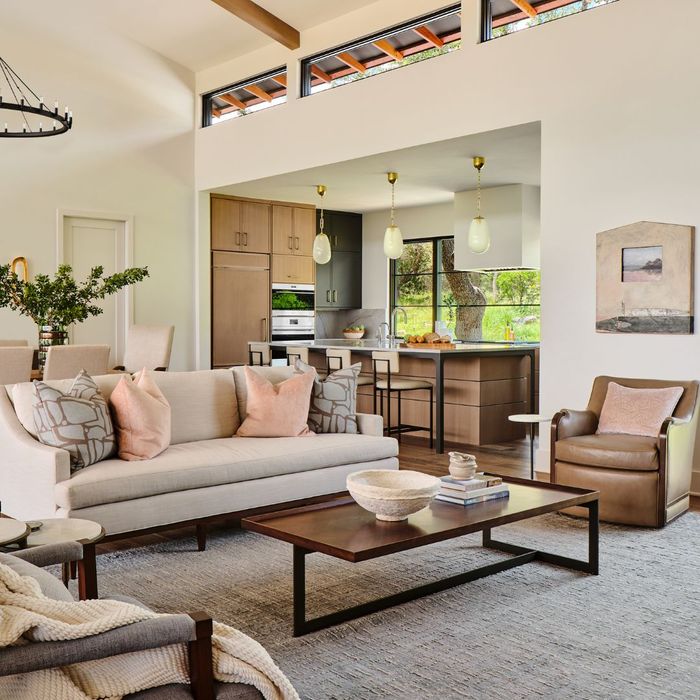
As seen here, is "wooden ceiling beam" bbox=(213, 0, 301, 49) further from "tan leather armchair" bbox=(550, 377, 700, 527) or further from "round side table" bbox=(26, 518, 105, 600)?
"round side table" bbox=(26, 518, 105, 600)

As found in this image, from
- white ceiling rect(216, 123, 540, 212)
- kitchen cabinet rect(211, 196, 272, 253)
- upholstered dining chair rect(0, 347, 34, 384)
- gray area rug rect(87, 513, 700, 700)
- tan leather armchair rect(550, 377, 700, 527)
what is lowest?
gray area rug rect(87, 513, 700, 700)

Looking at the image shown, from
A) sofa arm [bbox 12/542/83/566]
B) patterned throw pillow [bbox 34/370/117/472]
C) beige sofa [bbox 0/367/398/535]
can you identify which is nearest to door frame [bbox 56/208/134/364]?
beige sofa [bbox 0/367/398/535]

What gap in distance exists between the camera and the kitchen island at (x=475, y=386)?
696 cm

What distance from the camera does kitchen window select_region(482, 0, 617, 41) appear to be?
5523 millimetres

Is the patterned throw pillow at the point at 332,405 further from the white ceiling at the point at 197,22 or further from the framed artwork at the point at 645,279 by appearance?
the white ceiling at the point at 197,22

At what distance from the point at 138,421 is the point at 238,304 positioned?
5723 millimetres

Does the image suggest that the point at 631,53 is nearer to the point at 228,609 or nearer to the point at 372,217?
the point at 228,609

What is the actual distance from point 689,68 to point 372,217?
656 centimetres

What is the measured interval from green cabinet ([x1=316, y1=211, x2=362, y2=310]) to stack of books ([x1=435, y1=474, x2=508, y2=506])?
25.5 ft

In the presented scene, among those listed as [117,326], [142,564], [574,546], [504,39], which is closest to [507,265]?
[504,39]

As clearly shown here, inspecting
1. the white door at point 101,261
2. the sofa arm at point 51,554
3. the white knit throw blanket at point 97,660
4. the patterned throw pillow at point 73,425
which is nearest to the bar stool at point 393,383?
the white door at point 101,261

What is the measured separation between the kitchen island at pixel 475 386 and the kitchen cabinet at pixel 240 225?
8.27 feet

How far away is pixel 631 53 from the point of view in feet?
17.1

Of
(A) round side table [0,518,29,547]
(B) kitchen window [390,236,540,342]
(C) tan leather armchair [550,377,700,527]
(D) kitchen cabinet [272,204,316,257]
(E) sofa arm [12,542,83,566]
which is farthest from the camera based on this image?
(D) kitchen cabinet [272,204,316,257]
